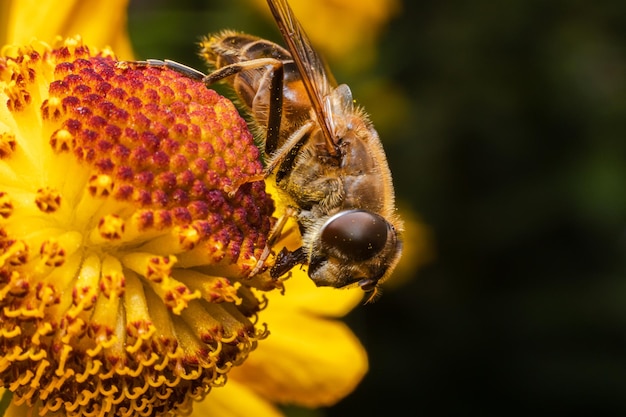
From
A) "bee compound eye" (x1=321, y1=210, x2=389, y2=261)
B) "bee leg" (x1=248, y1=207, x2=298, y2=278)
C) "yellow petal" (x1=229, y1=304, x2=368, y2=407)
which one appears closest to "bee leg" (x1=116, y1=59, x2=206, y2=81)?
"bee leg" (x1=248, y1=207, x2=298, y2=278)

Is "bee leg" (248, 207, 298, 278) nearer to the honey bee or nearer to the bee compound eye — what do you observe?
the honey bee

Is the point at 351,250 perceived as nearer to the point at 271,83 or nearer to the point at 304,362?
the point at 271,83

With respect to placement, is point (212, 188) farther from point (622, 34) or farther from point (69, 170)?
point (622, 34)

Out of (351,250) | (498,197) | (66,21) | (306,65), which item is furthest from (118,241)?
(498,197)

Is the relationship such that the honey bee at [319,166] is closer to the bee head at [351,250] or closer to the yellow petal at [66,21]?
the bee head at [351,250]

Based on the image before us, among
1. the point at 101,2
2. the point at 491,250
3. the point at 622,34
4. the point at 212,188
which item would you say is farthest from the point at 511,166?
the point at 212,188

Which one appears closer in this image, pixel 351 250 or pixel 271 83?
pixel 351 250
